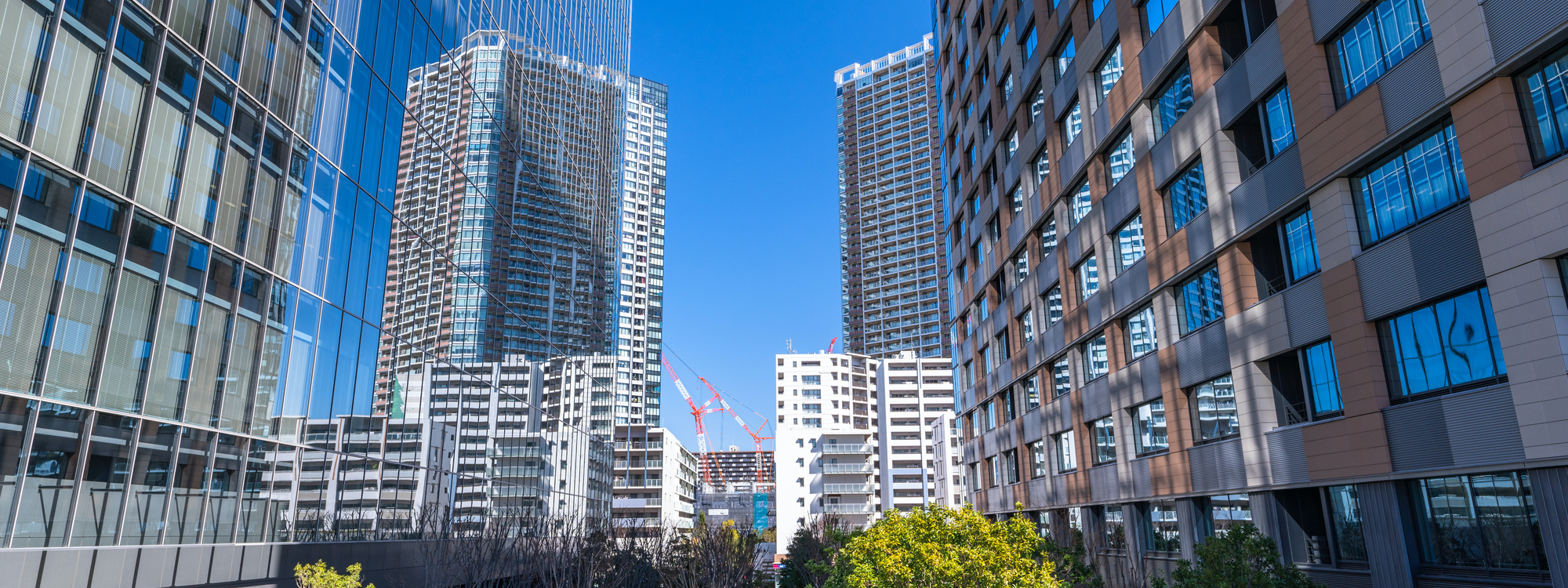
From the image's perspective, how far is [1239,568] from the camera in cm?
1548

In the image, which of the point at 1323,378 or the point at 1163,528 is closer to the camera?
the point at 1323,378

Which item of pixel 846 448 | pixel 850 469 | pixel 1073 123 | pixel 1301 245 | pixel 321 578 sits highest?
pixel 1073 123

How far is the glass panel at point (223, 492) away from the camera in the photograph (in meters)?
18.1

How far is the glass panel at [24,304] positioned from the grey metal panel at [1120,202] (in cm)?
2871

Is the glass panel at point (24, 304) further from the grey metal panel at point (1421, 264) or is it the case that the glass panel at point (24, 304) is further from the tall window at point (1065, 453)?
the tall window at point (1065, 453)

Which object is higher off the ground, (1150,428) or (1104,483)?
(1150,428)

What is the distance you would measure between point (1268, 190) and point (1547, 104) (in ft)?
24.6

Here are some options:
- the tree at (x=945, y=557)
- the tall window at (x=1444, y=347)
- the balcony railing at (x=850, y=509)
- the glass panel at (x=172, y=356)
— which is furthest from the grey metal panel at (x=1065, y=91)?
the balcony railing at (x=850, y=509)

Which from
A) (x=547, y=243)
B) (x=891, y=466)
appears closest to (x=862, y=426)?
(x=891, y=466)

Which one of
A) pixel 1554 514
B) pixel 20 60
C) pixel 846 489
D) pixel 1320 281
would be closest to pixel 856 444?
pixel 846 489

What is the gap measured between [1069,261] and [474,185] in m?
24.6

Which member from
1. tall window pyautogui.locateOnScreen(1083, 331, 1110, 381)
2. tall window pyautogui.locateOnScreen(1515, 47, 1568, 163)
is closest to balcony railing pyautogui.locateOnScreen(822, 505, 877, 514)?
tall window pyautogui.locateOnScreen(1083, 331, 1110, 381)

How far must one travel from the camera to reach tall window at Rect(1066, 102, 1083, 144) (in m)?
35.3

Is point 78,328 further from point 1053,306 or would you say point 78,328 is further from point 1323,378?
point 1053,306
